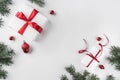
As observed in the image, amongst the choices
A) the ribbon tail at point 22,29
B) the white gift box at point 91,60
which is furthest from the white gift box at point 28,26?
the white gift box at point 91,60

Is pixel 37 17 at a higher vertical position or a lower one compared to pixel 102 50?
higher

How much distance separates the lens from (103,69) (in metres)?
1.31

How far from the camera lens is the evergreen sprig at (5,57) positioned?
4.04 ft

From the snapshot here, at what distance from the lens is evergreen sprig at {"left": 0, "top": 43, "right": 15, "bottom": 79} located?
4.04 feet

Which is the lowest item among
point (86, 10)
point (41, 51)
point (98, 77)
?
point (98, 77)

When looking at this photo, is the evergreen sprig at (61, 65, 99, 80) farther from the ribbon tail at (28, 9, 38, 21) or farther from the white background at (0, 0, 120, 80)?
the ribbon tail at (28, 9, 38, 21)

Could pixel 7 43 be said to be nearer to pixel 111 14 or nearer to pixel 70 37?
pixel 70 37

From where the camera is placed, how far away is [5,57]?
4.08 feet

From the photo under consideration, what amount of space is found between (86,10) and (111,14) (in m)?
0.11

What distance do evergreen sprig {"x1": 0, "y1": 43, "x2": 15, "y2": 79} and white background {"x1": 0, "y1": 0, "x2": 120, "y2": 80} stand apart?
2 cm

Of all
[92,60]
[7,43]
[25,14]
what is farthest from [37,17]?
[92,60]

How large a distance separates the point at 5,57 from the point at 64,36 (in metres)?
0.27

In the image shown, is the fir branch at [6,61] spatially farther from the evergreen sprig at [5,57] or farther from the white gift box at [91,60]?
the white gift box at [91,60]

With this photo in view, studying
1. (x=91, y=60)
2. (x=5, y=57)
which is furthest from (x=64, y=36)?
(x=5, y=57)
